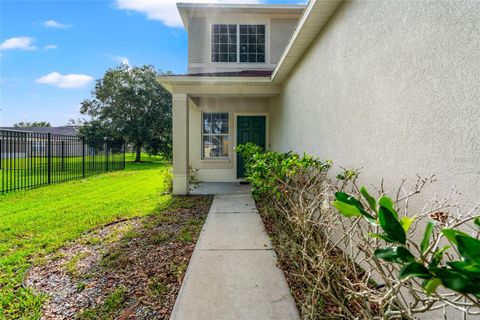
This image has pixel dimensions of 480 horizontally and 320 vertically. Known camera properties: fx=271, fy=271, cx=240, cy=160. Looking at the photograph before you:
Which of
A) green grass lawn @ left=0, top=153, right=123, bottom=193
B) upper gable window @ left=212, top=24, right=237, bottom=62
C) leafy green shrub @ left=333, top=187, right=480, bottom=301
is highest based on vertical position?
upper gable window @ left=212, top=24, right=237, bottom=62

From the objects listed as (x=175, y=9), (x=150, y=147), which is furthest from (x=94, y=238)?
(x=150, y=147)

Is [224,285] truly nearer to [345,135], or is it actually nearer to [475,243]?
[345,135]

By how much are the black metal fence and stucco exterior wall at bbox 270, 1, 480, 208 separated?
32.4 feet

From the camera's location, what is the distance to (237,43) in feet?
35.2

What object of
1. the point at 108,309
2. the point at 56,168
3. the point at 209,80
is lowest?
the point at 108,309

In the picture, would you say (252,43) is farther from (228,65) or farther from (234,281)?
(234,281)

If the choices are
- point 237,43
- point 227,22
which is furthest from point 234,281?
point 227,22

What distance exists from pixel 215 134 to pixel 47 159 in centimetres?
710

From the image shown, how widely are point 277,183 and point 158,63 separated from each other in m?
25.0

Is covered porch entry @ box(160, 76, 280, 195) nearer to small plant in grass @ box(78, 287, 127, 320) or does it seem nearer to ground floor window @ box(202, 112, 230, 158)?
ground floor window @ box(202, 112, 230, 158)

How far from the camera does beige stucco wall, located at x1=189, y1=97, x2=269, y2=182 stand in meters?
10.7

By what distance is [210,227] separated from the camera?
17.6 ft

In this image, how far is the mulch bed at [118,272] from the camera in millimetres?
2906

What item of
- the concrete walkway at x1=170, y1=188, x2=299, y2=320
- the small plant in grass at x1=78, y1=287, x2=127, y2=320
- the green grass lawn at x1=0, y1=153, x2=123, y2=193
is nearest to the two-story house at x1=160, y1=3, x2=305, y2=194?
the concrete walkway at x1=170, y1=188, x2=299, y2=320
